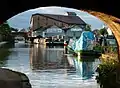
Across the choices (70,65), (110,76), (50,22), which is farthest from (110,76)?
(50,22)

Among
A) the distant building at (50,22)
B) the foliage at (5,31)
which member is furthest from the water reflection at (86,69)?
the distant building at (50,22)

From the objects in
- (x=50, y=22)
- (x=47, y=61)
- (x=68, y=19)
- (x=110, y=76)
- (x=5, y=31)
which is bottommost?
(x=47, y=61)

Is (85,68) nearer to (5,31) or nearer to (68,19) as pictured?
(5,31)

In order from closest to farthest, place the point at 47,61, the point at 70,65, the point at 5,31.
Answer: the point at 70,65, the point at 47,61, the point at 5,31

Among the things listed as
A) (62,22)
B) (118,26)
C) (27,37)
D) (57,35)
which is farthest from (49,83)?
(27,37)

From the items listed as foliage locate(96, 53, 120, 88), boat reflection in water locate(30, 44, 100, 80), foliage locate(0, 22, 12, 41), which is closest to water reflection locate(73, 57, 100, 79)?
boat reflection in water locate(30, 44, 100, 80)

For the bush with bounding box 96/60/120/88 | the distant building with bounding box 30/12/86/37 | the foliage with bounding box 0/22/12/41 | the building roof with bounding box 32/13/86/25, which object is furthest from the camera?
the building roof with bounding box 32/13/86/25

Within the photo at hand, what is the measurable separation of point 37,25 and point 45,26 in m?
3.52

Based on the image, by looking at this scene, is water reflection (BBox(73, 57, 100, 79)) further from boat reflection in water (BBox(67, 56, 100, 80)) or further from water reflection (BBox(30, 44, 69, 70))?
water reflection (BBox(30, 44, 69, 70))

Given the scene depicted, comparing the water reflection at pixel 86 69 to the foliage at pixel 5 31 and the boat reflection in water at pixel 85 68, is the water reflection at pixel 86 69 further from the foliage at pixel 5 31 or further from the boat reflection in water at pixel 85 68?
the foliage at pixel 5 31

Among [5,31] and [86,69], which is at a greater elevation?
[5,31]

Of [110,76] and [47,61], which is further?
[47,61]

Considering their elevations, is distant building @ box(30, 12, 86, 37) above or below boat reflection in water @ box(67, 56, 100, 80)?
above

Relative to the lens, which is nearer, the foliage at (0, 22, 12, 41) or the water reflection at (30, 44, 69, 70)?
the water reflection at (30, 44, 69, 70)
